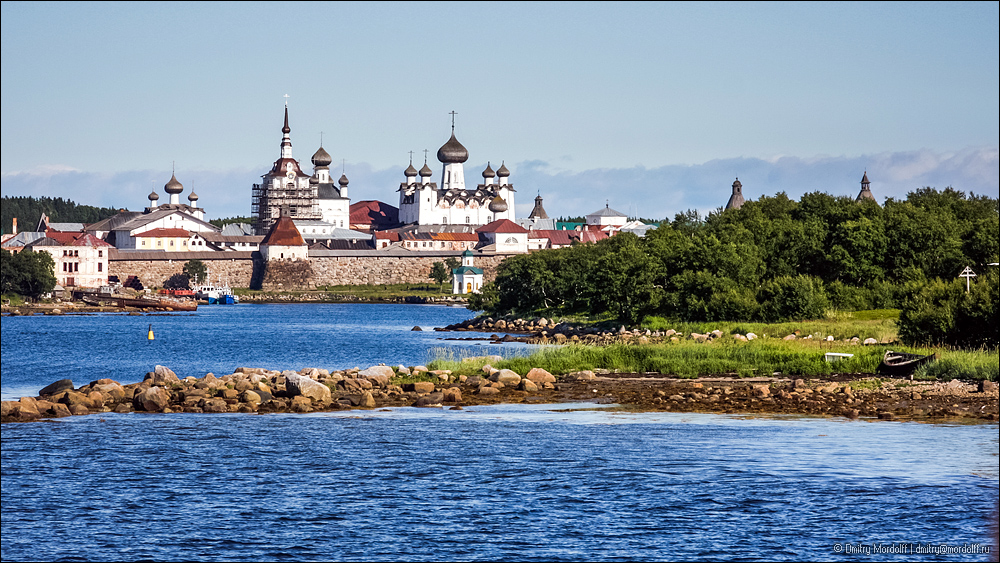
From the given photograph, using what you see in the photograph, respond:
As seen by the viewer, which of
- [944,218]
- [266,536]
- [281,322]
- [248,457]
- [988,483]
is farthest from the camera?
[281,322]

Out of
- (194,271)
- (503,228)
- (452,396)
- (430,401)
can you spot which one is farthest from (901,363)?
(503,228)

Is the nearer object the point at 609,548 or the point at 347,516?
the point at 609,548

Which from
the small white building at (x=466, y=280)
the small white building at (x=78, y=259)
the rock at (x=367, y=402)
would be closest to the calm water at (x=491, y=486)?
the rock at (x=367, y=402)

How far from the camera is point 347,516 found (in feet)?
54.6

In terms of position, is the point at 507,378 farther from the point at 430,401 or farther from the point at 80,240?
the point at 80,240

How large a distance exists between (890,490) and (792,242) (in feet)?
120

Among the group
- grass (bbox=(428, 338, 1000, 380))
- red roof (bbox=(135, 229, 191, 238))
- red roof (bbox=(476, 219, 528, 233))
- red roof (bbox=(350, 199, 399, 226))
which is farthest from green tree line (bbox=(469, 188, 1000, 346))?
red roof (bbox=(350, 199, 399, 226))

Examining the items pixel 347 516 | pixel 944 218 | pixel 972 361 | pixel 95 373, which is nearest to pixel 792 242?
pixel 944 218

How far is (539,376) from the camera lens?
30266mm

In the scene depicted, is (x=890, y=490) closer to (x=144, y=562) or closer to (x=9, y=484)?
(x=144, y=562)

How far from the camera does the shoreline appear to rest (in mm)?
24734

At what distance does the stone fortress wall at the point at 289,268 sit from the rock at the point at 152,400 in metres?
93.4

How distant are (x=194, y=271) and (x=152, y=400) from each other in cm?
9726

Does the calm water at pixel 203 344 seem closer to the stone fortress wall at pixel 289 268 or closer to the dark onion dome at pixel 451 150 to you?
the stone fortress wall at pixel 289 268
